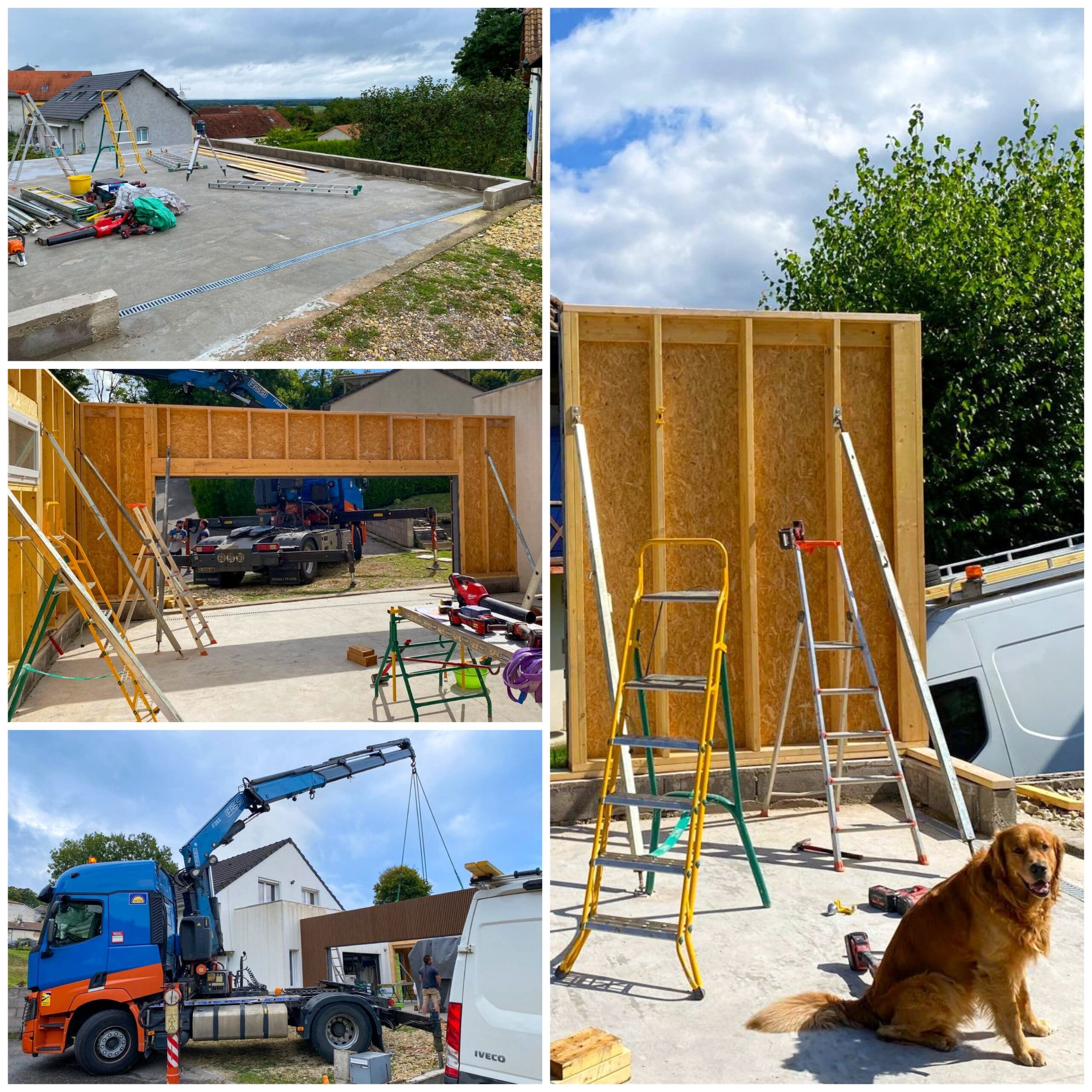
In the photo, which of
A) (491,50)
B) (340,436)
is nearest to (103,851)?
(340,436)

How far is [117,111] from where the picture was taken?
9.55m

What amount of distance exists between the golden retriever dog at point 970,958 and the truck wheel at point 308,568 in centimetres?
1367

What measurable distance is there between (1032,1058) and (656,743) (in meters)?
1.94

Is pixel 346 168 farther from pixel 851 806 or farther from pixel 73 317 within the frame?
pixel 851 806

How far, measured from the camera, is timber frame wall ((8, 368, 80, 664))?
20.8 ft

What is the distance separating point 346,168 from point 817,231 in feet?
26.1

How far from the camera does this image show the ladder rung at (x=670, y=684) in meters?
4.63

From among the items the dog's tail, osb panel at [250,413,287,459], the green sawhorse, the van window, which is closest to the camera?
the dog's tail

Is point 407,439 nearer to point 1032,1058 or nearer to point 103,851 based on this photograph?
point 103,851

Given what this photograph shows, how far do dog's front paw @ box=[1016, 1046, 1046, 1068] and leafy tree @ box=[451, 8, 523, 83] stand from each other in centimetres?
1447

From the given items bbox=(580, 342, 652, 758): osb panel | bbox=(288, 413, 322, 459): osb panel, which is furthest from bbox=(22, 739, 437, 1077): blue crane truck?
bbox=(288, 413, 322, 459): osb panel

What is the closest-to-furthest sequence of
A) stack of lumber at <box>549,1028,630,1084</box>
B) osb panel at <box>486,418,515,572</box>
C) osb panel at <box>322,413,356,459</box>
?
stack of lumber at <box>549,1028,630,1084</box>, osb panel at <box>322,413,356,459</box>, osb panel at <box>486,418,515,572</box>

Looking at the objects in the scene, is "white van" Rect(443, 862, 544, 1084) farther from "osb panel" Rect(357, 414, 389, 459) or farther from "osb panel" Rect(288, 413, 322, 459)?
"osb panel" Rect(357, 414, 389, 459)

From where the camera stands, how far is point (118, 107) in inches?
373
